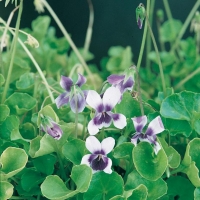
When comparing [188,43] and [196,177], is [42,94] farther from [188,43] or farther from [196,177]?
[188,43]

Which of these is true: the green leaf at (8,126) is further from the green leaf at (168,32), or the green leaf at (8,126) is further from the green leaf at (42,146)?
the green leaf at (168,32)

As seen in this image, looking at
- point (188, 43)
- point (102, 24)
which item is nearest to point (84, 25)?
point (102, 24)

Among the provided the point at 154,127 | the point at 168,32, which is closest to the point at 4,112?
the point at 154,127

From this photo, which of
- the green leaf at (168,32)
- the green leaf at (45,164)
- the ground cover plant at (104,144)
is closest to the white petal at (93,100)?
the ground cover plant at (104,144)

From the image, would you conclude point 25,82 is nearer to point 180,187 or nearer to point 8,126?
point 8,126

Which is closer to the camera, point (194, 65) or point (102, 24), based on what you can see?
point (194, 65)

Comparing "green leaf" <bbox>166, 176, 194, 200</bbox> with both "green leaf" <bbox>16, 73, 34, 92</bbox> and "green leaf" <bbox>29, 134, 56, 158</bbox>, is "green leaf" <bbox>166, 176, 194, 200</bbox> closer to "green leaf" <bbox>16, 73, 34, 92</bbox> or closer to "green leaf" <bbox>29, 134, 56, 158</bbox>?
"green leaf" <bbox>29, 134, 56, 158</bbox>
